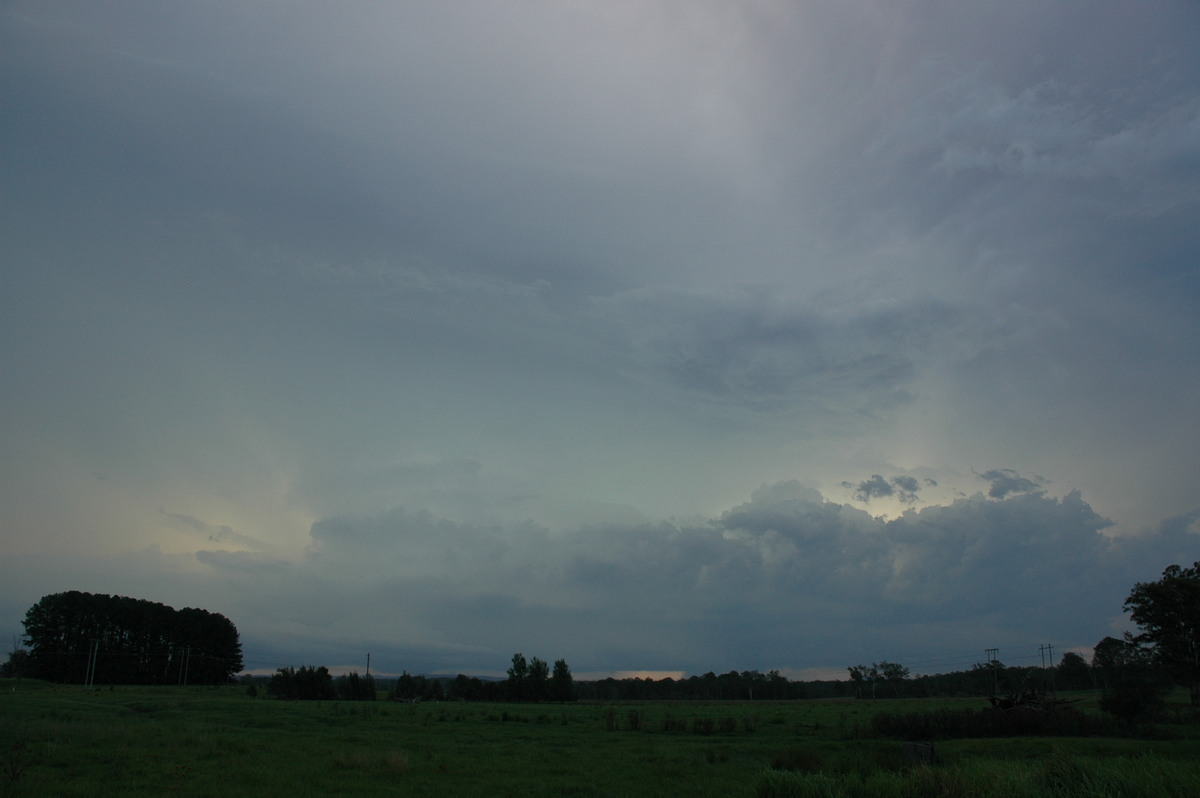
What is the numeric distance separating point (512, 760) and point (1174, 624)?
5792 cm

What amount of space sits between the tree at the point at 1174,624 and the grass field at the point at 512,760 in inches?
509

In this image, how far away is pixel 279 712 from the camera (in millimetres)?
48938

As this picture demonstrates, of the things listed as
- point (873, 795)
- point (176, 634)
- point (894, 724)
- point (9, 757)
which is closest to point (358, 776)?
point (9, 757)

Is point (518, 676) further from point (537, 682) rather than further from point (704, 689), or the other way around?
point (704, 689)

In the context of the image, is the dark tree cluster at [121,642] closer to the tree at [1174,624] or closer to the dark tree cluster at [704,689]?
the dark tree cluster at [704,689]

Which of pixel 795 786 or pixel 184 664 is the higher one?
pixel 795 786

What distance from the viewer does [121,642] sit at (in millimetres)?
125312

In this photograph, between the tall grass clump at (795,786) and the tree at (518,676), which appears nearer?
the tall grass clump at (795,786)

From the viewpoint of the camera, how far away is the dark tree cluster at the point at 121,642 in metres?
117

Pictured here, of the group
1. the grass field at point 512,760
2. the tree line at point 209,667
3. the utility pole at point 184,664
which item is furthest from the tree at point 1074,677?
the utility pole at point 184,664

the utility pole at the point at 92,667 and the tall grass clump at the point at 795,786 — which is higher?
the tall grass clump at the point at 795,786

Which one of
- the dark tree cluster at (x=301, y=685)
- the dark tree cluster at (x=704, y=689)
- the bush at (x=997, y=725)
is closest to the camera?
the bush at (x=997, y=725)

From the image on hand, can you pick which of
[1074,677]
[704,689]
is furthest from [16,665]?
[1074,677]

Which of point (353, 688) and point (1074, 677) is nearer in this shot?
point (353, 688)
